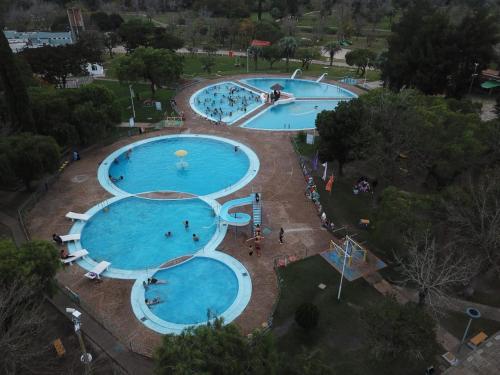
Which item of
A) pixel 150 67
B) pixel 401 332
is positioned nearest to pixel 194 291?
pixel 401 332

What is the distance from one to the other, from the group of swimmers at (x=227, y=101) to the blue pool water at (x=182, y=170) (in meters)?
9.62

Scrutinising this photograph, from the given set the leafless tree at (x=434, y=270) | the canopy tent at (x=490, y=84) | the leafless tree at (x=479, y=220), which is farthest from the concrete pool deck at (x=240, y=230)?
the canopy tent at (x=490, y=84)

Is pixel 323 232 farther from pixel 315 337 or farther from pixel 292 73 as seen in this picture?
pixel 292 73

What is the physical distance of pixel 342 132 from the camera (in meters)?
37.5

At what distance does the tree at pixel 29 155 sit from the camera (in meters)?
34.2

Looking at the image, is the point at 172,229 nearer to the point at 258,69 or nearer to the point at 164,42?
the point at 164,42

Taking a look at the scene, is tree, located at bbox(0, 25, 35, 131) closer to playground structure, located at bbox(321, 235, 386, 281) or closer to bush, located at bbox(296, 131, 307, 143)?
bush, located at bbox(296, 131, 307, 143)

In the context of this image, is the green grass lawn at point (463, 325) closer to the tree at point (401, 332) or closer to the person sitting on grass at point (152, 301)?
the tree at point (401, 332)

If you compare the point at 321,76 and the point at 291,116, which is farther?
the point at 321,76

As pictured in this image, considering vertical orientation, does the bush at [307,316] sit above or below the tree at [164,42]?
below

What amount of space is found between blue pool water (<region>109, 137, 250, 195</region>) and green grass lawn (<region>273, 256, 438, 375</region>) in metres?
16.2

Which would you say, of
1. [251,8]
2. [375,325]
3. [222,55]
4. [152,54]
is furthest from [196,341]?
[251,8]

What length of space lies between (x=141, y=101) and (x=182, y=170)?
24.4 m

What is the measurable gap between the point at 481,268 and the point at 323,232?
12311mm
